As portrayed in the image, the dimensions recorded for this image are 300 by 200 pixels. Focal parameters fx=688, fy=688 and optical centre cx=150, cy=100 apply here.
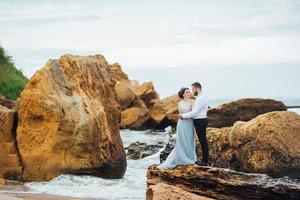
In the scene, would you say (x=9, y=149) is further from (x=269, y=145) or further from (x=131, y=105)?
(x=131, y=105)

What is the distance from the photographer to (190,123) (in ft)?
45.1

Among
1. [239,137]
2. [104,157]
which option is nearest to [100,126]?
[104,157]

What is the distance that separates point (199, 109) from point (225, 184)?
2065 mm

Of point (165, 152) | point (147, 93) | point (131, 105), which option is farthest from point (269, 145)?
point (147, 93)

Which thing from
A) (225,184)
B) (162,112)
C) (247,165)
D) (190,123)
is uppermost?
(190,123)

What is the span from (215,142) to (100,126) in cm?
317

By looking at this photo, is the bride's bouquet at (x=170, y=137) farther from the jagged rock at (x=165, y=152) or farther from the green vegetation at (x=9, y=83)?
the green vegetation at (x=9, y=83)

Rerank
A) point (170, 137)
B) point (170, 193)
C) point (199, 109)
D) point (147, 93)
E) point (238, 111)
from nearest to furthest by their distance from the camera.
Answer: point (170, 193) < point (199, 109) < point (170, 137) < point (238, 111) < point (147, 93)

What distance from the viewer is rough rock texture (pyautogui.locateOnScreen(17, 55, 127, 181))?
1688 cm

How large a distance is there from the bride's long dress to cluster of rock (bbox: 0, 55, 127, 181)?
419 centimetres

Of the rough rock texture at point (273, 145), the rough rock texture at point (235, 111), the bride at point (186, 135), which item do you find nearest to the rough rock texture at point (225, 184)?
the bride at point (186, 135)

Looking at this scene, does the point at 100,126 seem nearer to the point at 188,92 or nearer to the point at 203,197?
the point at 188,92

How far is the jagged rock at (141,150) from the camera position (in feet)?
83.0

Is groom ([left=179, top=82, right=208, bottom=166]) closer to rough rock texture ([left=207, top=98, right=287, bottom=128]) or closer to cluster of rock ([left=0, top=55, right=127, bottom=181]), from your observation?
cluster of rock ([left=0, top=55, right=127, bottom=181])
